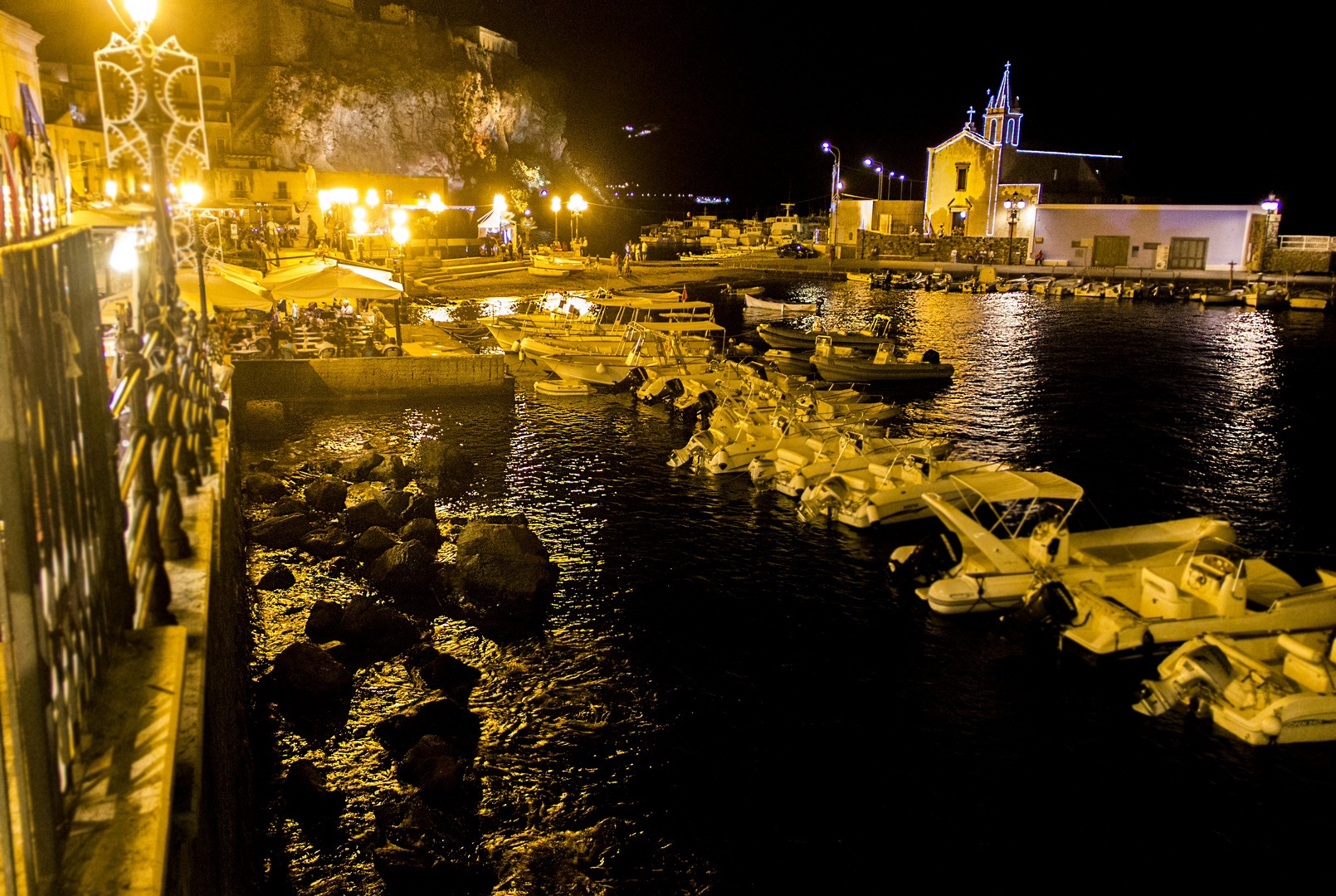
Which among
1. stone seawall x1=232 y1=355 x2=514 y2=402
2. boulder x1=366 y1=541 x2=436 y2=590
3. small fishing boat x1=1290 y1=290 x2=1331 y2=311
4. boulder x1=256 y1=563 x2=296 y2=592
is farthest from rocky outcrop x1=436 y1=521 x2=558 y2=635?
Answer: small fishing boat x1=1290 y1=290 x2=1331 y2=311

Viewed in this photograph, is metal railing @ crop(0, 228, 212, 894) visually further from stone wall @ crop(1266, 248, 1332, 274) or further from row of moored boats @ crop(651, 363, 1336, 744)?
stone wall @ crop(1266, 248, 1332, 274)

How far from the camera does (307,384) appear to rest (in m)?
23.4

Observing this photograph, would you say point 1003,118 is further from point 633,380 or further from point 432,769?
point 432,769

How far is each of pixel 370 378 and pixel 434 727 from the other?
16.3 meters

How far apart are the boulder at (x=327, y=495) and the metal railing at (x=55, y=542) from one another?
11.2m

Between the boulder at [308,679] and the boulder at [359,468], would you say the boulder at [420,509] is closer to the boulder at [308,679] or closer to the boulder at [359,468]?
the boulder at [359,468]

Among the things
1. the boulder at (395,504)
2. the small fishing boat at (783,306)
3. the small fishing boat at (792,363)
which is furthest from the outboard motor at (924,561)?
the small fishing boat at (783,306)

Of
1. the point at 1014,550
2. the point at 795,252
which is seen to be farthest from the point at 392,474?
the point at 795,252

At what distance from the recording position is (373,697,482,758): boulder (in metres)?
9.38

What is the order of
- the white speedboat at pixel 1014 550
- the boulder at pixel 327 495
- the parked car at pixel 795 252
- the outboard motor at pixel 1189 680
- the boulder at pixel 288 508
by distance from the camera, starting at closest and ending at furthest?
the outboard motor at pixel 1189 680 < the white speedboat at pixel 1014 550 < the boulder at pixel 288 508 < the boulder at pixel 327 495 < the parked car at pixel 795 252

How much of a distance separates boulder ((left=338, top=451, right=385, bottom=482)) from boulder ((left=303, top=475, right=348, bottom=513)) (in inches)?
55.8

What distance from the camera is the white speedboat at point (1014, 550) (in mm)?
12602

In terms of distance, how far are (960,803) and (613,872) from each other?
366 centimetres

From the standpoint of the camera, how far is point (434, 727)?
9.70 m
